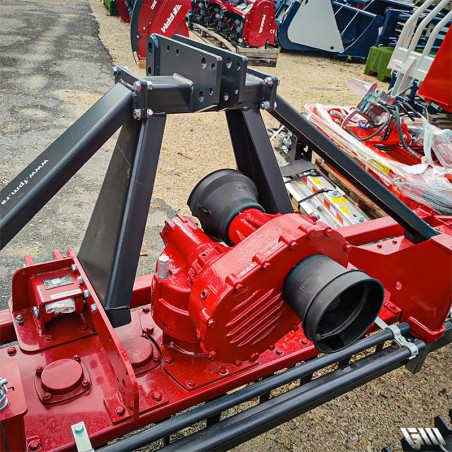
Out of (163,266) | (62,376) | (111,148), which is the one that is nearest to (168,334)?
(163,266)

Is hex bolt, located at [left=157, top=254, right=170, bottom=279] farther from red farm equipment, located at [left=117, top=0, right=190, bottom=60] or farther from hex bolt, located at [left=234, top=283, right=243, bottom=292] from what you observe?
red farm equipment, located at [left=117, top=0, right=190, bottom=60]

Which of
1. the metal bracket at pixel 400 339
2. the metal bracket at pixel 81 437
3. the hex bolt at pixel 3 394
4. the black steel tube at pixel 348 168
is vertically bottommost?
the metal bracket at pixel 81 437

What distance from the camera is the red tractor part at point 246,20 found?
821 cm

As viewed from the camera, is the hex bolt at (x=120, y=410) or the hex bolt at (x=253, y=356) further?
the hex bolt at (x=253, y=356)

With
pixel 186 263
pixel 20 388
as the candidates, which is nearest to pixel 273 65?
pixel 186 263

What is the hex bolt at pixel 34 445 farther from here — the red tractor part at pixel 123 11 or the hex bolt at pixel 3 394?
the red tractor part at pixel 123 11

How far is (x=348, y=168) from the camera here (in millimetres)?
1750

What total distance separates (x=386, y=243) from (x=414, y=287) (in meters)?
0.23

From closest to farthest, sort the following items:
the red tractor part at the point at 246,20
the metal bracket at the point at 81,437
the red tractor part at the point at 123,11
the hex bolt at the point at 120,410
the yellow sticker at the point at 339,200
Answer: the metal bracket at the point at 81,437
the hex bolt at the point at 120,410
the yellow sticker at the point at 339,200
the red tractor part at the point at 246,20
the red tractor part at the point at 123,11

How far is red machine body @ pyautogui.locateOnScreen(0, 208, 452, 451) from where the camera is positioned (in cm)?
124

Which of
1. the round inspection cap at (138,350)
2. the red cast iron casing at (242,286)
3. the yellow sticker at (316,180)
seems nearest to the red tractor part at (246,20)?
the yellow sticker at (316,180)

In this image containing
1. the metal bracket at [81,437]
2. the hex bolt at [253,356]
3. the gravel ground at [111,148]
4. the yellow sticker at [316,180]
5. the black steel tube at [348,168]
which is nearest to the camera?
the metal bracket at [81,437]

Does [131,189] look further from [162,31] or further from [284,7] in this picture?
[284,7]

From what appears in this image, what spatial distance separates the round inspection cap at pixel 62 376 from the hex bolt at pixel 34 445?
16 centimetres
